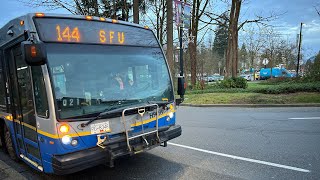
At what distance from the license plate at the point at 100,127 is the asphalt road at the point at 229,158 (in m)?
1.15

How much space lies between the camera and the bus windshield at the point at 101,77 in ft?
12.5

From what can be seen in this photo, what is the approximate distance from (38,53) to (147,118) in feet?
6.60

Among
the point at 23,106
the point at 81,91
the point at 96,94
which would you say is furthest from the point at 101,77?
the point at 23,106

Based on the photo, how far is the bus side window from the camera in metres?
3.78

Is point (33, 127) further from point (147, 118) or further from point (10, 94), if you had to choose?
point (147, 118)

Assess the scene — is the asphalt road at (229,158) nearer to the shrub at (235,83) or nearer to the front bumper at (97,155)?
the front bumper at (97,155)

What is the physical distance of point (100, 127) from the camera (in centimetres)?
398

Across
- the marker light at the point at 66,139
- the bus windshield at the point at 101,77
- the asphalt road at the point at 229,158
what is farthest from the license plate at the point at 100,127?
the asphalt road at the point at 229,158

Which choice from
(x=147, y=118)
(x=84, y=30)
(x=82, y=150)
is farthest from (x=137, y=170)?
(x=84, y=30)

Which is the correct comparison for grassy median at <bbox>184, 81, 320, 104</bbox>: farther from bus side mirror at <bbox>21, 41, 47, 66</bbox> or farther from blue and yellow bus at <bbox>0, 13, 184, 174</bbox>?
bus side mirror at <bbox>21, 41, 47, 66</bbox>

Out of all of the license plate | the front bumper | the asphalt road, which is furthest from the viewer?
the asphalt road

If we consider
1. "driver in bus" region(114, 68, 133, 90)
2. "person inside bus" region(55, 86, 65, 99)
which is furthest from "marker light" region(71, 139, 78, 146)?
"driver in bus" region(114, 68, 133, 90)

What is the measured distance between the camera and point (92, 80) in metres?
4.11

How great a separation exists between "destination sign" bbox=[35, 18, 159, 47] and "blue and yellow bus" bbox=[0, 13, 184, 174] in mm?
14
